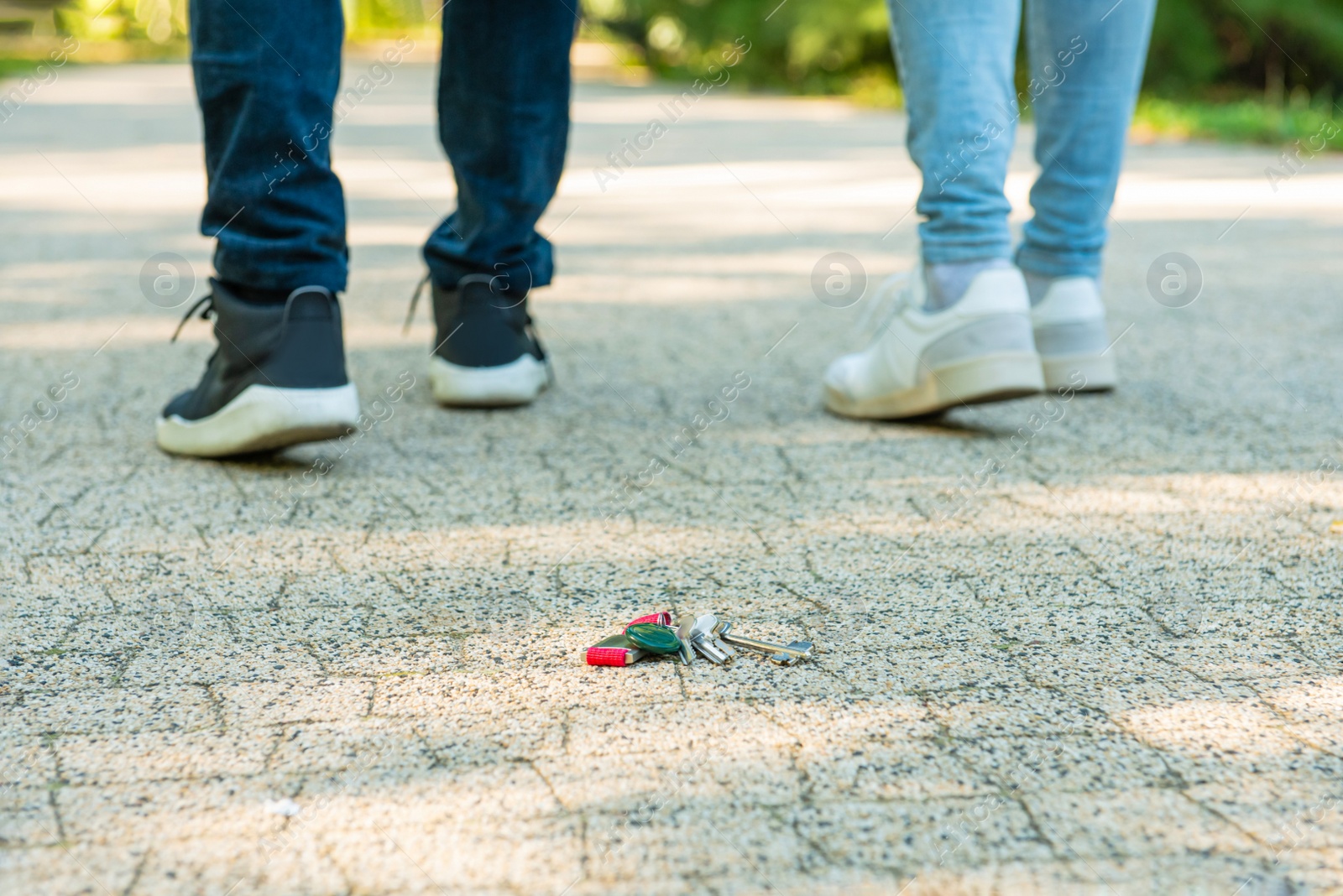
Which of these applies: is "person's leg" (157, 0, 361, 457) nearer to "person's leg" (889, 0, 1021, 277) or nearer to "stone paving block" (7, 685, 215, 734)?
"stone paving block" (7, 685, 215, 734)

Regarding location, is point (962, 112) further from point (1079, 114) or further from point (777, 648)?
point (777, 648)

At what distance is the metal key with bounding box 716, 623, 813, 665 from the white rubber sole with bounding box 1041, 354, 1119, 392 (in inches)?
49.8

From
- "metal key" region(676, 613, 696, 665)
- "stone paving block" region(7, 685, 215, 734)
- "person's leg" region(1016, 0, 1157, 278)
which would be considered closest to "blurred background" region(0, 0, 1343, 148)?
"person's leg" region(1016, 0, 1157, 278)

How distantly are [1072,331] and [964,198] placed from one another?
1.49ft

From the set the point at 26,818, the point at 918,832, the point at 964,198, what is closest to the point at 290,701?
the point at 26,818

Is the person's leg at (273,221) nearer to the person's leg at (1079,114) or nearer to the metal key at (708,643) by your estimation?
the metal key at (708,643)

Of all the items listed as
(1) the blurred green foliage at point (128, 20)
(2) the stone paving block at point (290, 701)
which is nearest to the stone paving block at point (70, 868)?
(2) the stone paving block at point (290, 701)

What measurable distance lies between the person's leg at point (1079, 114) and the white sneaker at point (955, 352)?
1.04 feet

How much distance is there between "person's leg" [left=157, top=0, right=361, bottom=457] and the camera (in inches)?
75.8

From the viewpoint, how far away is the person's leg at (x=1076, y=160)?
2.39m

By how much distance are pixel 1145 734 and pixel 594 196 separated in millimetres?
4713

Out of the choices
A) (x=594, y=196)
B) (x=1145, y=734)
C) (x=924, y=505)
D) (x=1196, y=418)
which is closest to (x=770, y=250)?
(x=594, y=196)

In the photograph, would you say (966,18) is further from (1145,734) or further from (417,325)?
(417,325)

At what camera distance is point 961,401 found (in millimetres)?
2248
